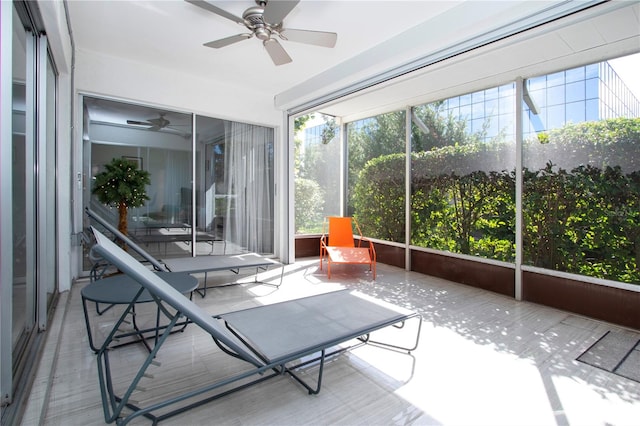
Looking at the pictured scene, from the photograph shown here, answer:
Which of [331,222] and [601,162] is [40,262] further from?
[601,162]

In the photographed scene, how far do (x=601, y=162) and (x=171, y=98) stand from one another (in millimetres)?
5197

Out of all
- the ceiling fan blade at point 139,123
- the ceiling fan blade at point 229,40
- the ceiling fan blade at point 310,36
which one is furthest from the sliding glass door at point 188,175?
the ceiling fan blade at point 310,36

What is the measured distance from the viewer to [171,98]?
474 centimetres

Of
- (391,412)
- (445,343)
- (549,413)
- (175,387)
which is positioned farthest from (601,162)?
(175,387)

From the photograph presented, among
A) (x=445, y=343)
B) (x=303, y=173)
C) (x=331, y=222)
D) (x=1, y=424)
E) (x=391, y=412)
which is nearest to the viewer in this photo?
(x=1, y=424)

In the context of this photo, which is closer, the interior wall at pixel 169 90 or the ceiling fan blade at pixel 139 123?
the interior wall at pixel 169 90

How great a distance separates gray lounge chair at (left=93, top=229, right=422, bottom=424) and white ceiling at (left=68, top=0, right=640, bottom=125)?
93.3 inches

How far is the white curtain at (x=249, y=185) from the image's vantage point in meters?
Result: 5.46

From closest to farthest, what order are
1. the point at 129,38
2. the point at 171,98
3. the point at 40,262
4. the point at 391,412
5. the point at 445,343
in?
1. the point at 391,412
2. the point at 40,262
3. the point at 445,343
4. the point at 129,38
5. the point at 171,98

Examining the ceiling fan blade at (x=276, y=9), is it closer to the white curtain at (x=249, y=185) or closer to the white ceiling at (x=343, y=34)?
the white ceiling at (x=343, y=34)

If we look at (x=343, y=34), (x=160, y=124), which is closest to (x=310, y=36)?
(x=343, y=34)

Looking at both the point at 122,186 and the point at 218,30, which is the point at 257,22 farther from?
the point at 122,186

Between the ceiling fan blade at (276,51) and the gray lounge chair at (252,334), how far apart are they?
2.20 metres

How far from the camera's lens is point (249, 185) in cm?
566
